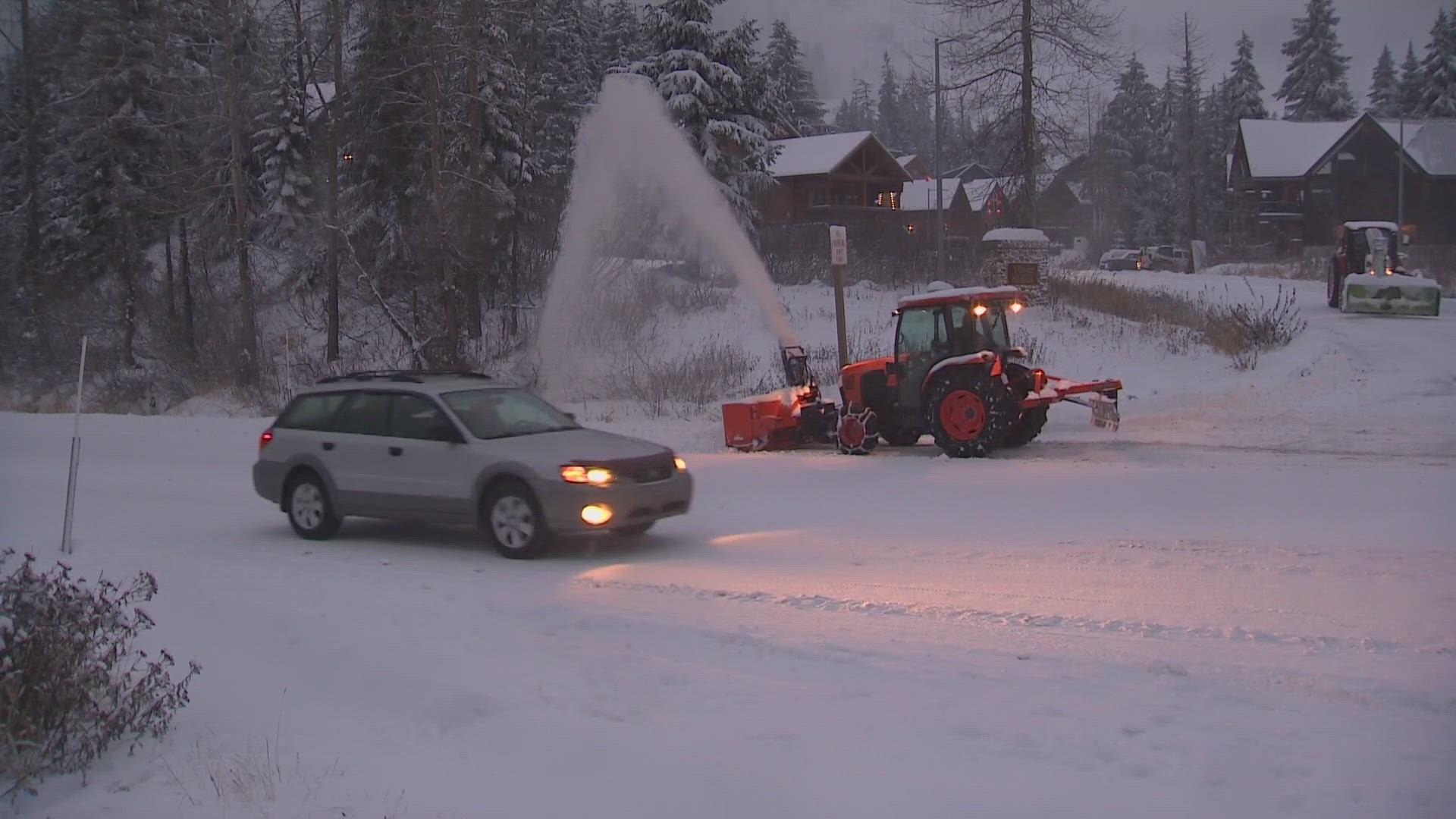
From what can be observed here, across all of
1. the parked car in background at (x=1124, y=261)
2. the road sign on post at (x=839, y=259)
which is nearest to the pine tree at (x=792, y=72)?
the parked car in background at (x=1124, y=261)

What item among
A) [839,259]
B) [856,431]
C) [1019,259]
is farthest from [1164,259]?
[856,431]

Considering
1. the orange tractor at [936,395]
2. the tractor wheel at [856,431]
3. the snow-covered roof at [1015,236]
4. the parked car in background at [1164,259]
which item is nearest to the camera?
the orange tractor at [936,395]

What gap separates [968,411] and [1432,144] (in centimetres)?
3669

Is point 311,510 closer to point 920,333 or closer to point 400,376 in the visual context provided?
point 400,376

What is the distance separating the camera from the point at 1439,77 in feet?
124

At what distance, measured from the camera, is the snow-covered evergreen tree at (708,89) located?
3597 centimetres

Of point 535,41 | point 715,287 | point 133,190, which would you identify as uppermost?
point 535,41

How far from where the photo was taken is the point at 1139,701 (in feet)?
20.2

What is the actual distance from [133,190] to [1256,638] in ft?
128

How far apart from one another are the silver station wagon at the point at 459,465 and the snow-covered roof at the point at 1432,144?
39.3 metres

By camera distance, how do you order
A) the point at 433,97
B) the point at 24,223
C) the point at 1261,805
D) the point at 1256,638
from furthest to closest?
the point at 24,223, the point at 433,97, the point at 1256,638, the point at 1261,805

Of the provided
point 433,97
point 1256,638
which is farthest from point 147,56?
point 1256,638

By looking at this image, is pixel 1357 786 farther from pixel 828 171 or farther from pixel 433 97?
pixel 828 171

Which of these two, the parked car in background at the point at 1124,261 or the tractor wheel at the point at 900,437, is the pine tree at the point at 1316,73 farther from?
the tractor wheel at the point at 900,437
